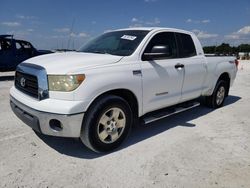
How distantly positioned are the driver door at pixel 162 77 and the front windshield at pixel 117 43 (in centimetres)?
24

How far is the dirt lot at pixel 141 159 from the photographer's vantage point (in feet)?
9.77

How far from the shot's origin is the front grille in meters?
3.43

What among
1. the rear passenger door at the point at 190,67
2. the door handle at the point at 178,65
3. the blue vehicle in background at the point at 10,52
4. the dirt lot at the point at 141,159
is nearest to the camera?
the dirt lot at the point at 141,159

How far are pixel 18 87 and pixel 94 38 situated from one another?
6.47 ft

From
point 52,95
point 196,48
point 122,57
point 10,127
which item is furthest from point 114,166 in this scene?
point 196,48

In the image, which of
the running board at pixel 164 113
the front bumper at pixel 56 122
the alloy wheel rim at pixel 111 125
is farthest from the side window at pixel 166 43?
the front bumper at pixel 56 122

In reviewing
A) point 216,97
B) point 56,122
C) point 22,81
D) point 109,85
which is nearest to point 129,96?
point 109,85

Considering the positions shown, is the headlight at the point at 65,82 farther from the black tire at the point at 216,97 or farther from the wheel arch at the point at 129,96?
the black tire at the point at 216,97

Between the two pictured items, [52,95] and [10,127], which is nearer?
[52,95]

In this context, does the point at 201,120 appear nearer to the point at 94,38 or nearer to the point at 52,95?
the point at 94,38

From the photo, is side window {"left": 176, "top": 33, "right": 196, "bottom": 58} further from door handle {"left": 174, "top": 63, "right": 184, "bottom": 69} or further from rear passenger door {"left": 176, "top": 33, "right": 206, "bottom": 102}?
door handle {"left": 174, "top": 63, "right": 184, "bottom": 69}

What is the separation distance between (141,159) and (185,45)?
2624 mm

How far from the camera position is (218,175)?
312cm

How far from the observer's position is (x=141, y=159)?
11.5 feet
